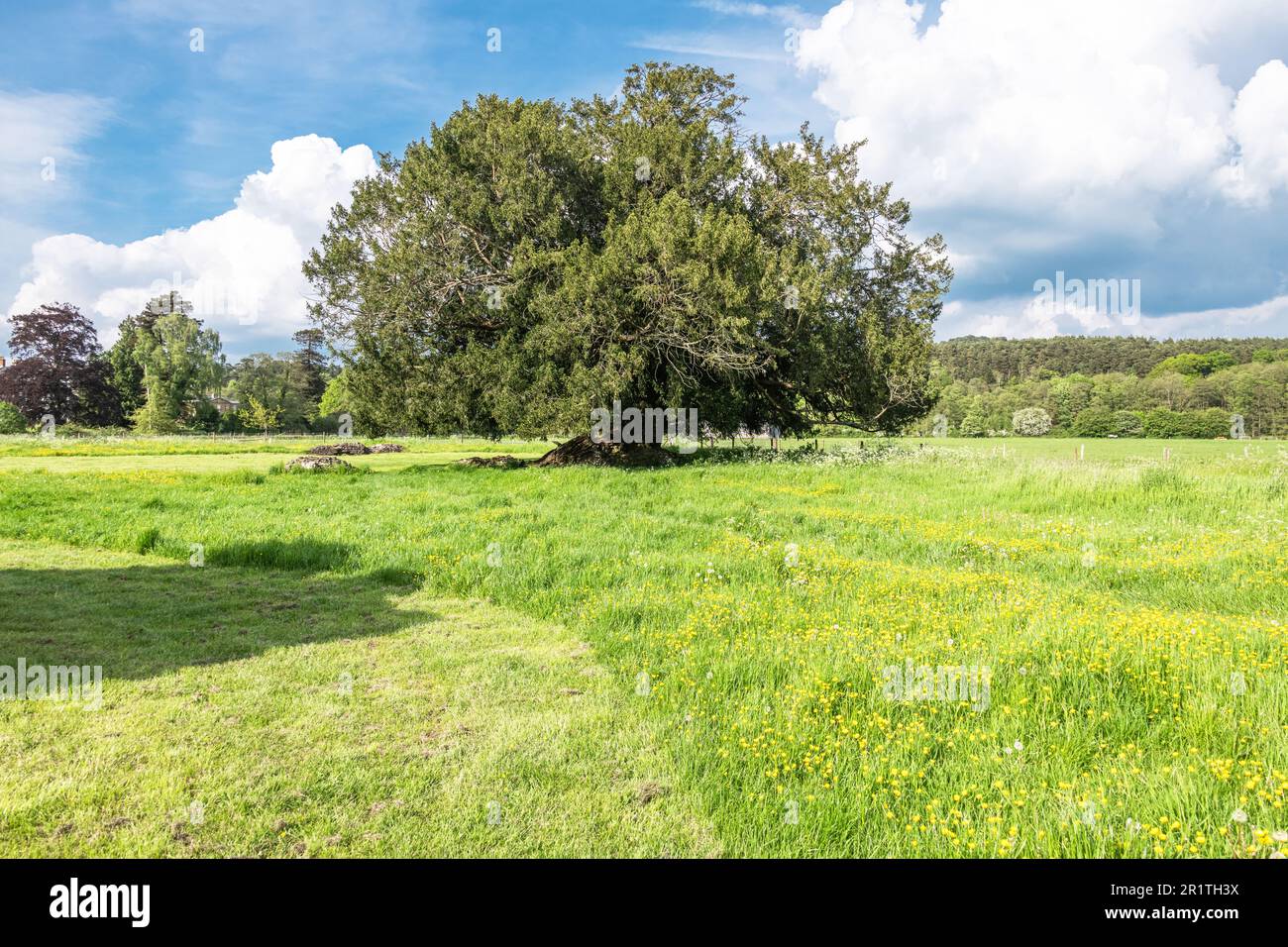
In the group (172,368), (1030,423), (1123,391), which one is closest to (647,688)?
(172,368)

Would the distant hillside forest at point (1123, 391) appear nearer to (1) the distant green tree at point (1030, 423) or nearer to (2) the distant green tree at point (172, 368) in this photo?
(1) the distant green tree at point (1030, 423)

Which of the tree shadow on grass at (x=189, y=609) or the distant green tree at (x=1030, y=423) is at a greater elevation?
the distant green tree at (x=1030, y=423)

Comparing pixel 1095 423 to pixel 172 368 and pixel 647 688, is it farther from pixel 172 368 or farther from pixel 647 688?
pixel 172 368

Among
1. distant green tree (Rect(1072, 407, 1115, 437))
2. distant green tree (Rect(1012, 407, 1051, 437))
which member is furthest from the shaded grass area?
distant green tree (Rect(1072, 407, 1115, 437))

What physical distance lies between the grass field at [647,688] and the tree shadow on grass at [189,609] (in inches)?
2.5

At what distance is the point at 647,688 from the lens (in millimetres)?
5926

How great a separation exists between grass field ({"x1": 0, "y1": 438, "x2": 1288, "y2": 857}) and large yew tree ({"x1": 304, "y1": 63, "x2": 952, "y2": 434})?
11682 millimetres

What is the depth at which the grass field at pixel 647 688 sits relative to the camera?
386cm

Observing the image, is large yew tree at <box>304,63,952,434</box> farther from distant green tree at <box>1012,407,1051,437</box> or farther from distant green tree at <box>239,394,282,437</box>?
distant green tree at <box>1012,407,1051,437</box>

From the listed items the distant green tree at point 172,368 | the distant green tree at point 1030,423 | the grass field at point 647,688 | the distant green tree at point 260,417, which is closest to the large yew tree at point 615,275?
the grass field at point 647,688

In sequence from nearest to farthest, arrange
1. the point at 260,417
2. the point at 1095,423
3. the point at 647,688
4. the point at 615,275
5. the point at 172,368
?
the point at 647,688 → the point at 615,275 → the point at 172,368 → the point at 260,417 → the point at 1095,423

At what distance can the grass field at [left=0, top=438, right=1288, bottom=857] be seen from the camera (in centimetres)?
386

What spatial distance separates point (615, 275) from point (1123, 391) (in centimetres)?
12519

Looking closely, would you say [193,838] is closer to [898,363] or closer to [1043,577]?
[1043,577]
